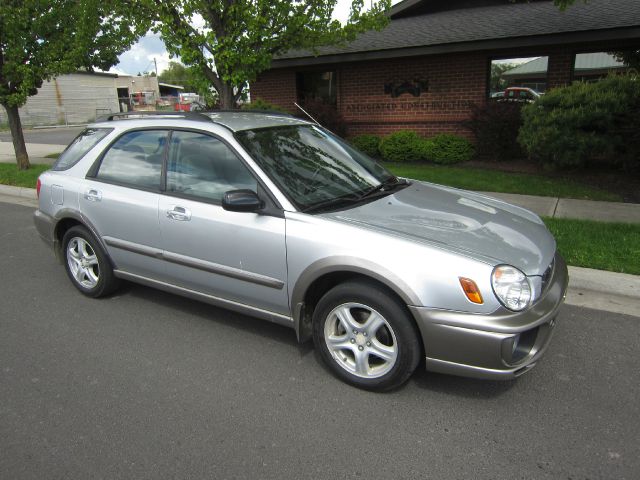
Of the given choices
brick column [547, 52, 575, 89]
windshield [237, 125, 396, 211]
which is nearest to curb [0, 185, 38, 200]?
windshield [237, 125, 396, 211]

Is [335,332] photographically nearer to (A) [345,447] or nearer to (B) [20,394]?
(A) [345,447]

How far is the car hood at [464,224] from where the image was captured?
2996 mm

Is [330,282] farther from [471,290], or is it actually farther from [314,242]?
[471,290]

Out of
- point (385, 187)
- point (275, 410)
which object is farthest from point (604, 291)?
point (275, 410)

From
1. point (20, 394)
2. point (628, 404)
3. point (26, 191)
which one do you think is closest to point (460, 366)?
point (628, 404)

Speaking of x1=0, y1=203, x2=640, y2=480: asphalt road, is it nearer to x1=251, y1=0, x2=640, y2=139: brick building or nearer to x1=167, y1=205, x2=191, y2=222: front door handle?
x1=167, y1=205, x2=191, y2=222: front door handle

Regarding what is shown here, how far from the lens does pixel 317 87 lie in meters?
14.3

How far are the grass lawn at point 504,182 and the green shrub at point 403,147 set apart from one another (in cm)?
98

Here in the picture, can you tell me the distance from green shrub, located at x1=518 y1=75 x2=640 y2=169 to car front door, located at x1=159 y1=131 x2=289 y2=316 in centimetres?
649

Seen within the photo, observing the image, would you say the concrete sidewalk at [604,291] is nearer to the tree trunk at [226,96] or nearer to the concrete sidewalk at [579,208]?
the concrete sidewalk at [579,208]

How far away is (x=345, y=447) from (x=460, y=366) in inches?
30.3

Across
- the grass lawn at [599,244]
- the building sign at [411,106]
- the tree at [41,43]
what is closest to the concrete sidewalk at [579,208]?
the grass lawn at [599,244]

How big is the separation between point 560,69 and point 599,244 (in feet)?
22.7

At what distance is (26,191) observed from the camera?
999 centimetres
